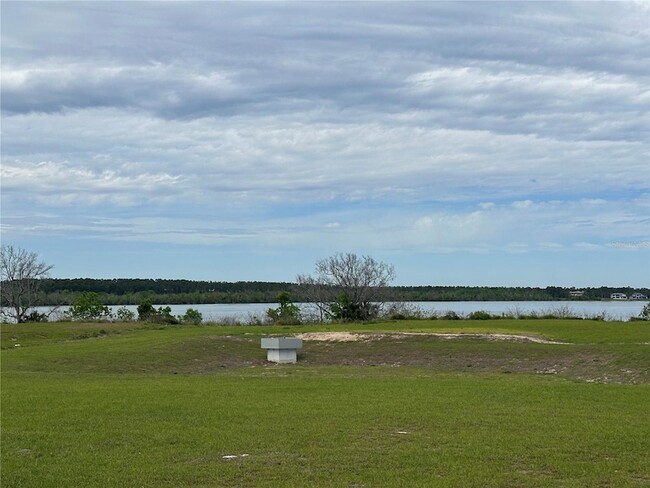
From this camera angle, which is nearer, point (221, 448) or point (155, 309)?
point (221, 448)

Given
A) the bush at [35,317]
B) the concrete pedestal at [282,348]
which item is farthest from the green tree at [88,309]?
the concrete pedestal at [282,348]

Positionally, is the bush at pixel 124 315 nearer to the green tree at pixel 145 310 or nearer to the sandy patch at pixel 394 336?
the green tree at pixel 145 310

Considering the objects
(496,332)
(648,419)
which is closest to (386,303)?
(496,332)

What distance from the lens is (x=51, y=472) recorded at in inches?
426

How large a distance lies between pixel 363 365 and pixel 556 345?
8223mm

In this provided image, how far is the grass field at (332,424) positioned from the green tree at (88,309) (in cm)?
3744

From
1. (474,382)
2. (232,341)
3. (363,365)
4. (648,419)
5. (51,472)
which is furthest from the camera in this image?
(232,341)

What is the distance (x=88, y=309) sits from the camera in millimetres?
70625

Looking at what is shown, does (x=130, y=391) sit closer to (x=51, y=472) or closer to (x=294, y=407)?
(x=294, y=407)

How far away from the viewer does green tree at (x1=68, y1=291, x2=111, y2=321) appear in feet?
227

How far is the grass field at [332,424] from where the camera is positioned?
1069 centimetres

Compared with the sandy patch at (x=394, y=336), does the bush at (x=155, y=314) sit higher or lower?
higher

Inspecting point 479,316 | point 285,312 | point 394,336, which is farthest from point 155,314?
point 394,336

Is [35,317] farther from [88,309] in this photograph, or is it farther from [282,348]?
[282,348]
